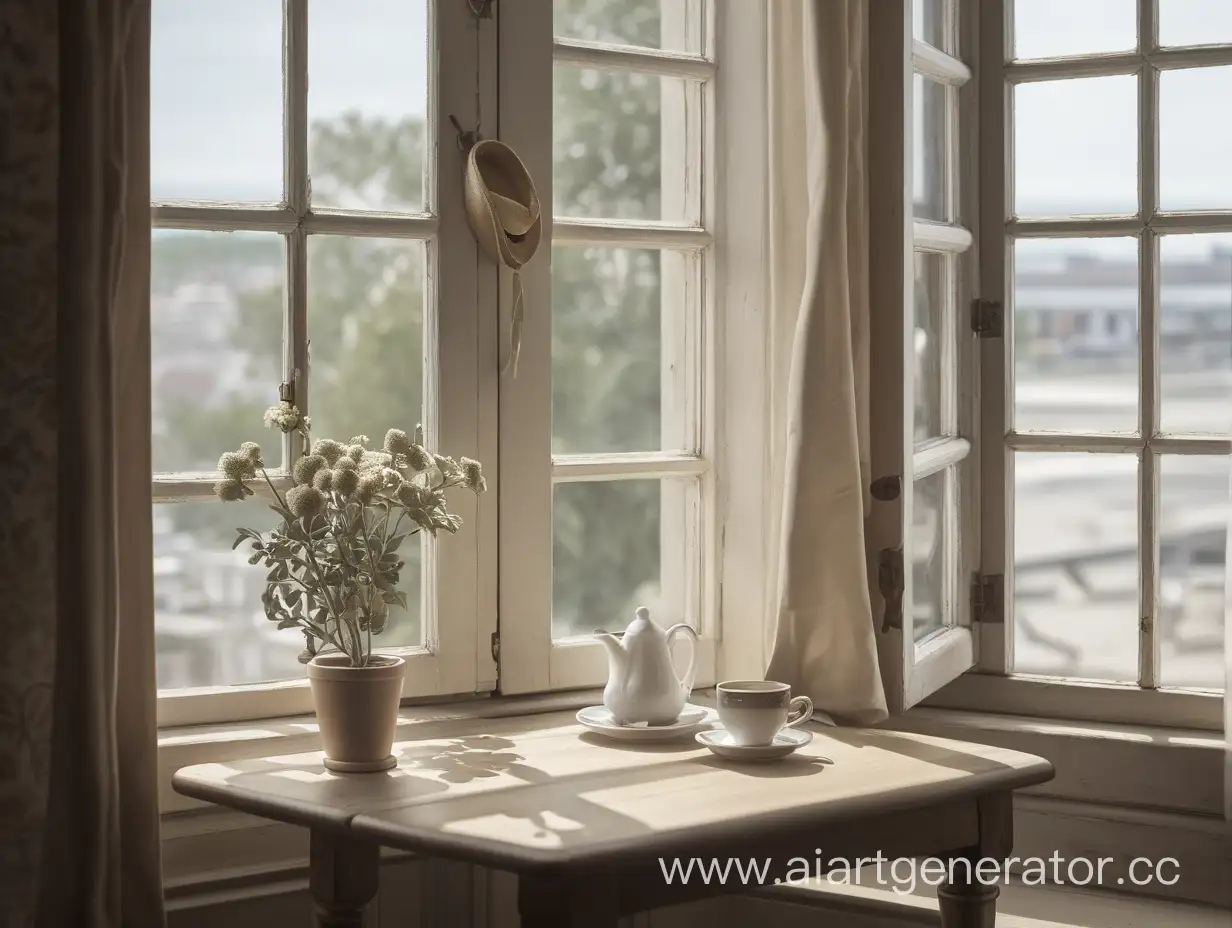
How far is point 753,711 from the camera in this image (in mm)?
2000

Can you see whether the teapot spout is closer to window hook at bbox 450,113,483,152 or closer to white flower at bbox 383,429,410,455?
white flower at bbox 383,429,410,455

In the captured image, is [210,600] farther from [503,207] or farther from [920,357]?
[920,357]

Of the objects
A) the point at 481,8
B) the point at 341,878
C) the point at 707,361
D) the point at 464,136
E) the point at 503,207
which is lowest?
the point at 341,878

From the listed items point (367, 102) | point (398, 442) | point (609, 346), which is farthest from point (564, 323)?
point (398, 442)

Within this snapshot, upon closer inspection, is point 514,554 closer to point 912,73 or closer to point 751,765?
point 751,765

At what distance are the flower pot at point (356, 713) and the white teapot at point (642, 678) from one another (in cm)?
38

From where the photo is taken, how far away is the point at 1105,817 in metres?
2.47

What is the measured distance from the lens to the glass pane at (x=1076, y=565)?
2598 mm

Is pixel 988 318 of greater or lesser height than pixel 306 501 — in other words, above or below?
above

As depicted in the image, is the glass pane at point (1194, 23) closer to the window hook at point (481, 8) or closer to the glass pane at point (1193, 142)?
the glass pane at point (1193, 142)

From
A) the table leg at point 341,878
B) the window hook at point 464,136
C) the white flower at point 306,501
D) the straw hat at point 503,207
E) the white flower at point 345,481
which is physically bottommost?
the table leg at point 341,878

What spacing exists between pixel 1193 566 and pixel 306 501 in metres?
1.60

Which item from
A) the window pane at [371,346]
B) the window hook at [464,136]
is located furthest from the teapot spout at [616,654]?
the window hook at [464,136]

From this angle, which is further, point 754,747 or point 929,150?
point 929,150
